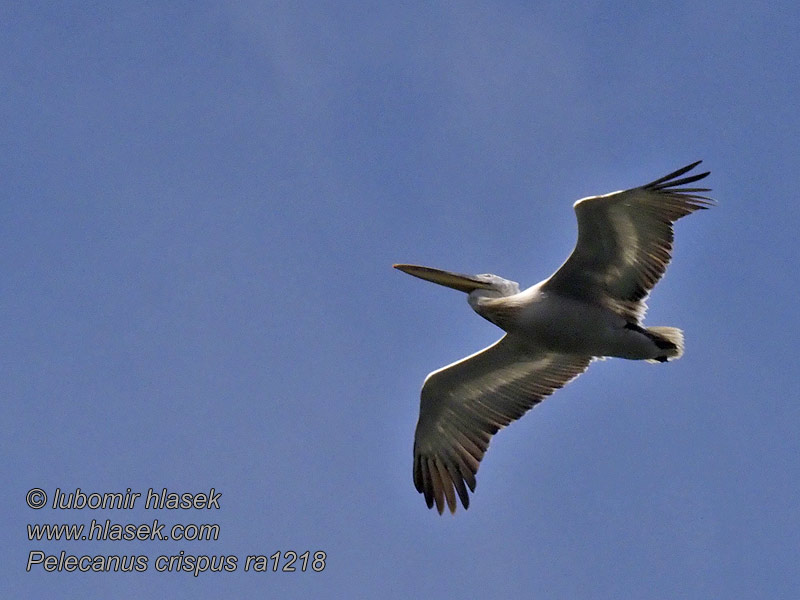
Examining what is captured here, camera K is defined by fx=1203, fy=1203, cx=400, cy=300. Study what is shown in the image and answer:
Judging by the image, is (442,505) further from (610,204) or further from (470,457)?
(610,204)

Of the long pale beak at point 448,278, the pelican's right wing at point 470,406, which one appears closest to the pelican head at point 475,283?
the long pale beak at point 448,278

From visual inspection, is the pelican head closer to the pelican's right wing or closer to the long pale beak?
the long pale beak

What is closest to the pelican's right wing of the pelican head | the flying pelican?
the flying pelican

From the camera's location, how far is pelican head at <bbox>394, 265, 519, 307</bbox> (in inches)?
488

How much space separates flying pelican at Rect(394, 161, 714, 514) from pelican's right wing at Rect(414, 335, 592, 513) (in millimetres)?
11

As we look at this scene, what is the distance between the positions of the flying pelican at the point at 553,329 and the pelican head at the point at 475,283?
10mm

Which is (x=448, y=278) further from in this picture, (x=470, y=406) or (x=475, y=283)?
(x=470, y=406)

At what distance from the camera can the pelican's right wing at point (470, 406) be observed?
12695 mm

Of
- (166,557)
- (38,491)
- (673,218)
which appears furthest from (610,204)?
(38,491)

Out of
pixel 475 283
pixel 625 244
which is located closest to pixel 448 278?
pixel 475 283

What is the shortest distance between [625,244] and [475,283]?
69.2 inches

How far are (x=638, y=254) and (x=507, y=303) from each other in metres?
1.37

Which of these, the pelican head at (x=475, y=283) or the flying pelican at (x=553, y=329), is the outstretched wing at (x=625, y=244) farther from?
the pelican head at (x=475, y=283)

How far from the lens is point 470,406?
12.8 m
